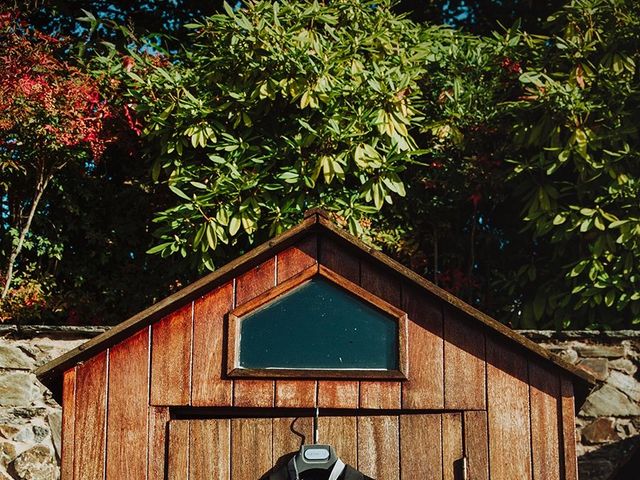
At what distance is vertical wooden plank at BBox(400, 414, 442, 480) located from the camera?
5094 millimetres

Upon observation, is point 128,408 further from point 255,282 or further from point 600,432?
point 600,432

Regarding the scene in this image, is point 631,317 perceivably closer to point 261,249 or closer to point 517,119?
point 517,119

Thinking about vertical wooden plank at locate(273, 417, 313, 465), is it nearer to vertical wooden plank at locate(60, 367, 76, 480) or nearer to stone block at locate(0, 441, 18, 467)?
vertical wooden plank at locate(60, 367, 76, 480)

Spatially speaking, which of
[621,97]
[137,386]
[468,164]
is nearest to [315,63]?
[468,164]

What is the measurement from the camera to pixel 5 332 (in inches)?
271

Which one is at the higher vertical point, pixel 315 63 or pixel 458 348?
pixel 315 63

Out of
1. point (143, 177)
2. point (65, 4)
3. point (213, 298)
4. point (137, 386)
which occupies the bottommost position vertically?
point (137, 386)

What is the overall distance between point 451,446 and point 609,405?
9.00 feet

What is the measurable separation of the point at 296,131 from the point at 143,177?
4.38 feet

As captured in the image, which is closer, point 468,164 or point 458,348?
point 458,348

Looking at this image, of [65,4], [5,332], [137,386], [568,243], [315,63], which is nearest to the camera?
[137,386]

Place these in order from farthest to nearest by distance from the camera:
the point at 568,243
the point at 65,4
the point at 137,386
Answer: the point at 65,4 → the point at 568,243 → the point at 137,386

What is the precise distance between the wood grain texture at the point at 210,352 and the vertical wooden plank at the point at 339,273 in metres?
0.48

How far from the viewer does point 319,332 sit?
511cm
